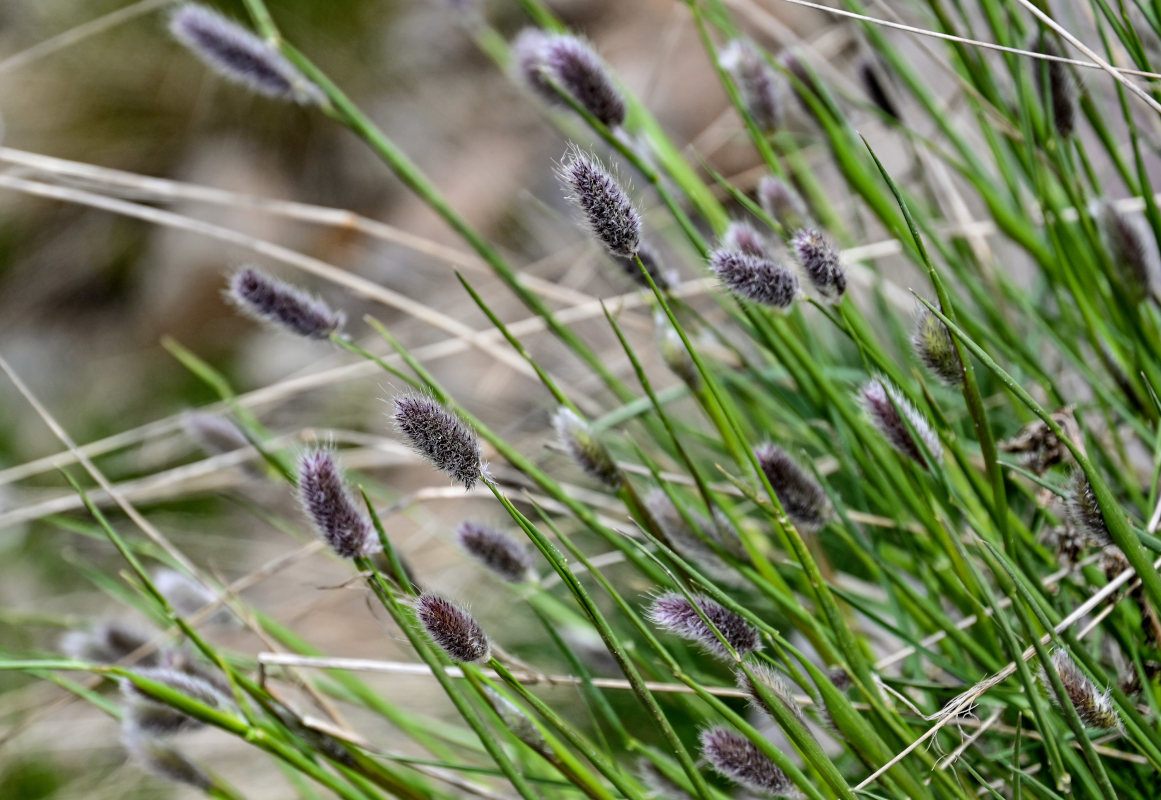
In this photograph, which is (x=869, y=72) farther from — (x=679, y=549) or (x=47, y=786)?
(x=47, y=786)

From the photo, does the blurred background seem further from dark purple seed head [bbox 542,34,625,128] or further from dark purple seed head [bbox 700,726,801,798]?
dark purple seed head [bbox 700,726,801,798]

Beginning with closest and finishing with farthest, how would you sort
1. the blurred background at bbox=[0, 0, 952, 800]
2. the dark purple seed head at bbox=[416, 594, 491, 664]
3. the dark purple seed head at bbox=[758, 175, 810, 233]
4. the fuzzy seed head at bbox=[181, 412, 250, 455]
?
the dark purple seed head at bbox=[416, 594, 491, 664], the dark purple seed head at bbox=[758, 175, 810, 233], the fuzzy seed head at bbox=[181, 412, 250, 455], the blurred background at bbox=[0, 0, 952, 800]

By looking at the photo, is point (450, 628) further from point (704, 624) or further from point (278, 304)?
point (278, 304)

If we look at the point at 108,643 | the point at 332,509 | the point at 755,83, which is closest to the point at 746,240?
the point at 755,83

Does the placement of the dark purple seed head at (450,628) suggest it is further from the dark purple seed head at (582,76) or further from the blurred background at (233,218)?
the blurred background at (233,218)

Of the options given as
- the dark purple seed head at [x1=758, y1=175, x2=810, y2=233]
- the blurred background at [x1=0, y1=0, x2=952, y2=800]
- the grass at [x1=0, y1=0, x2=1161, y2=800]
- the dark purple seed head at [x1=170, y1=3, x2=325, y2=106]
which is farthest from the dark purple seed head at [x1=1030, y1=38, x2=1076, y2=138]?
the blurred background at [x1=0, y1=0, x2=952, y2=800]

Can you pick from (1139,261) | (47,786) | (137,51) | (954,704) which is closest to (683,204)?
(1139,261)
